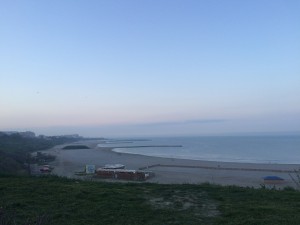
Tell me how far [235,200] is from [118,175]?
58.2ft

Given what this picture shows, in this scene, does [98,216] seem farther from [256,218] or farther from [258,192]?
[258,192]

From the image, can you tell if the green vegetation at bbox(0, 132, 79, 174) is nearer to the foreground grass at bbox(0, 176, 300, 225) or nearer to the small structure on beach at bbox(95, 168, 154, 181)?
the small structure on beach at bbox(95, 168, 154, 181)

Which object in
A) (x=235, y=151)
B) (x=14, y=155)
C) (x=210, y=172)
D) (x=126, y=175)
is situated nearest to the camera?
(x=126, y=175)

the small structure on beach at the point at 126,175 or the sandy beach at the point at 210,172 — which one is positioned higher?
the small structure on beach at the point at 126,175

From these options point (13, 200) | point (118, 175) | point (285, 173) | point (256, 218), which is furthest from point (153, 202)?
point (285, 173)

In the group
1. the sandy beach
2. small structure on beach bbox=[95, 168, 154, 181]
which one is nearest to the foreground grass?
the sandy beach

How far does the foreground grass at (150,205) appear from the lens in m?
7.47

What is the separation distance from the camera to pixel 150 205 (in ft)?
29.5

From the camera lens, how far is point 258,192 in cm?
1097

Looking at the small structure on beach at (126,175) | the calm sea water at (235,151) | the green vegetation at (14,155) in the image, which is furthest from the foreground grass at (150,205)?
the calm sea water at (235,151)

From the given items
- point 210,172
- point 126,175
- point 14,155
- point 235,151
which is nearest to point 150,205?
point 126,175

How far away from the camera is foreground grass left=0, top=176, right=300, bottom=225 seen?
7.47 m

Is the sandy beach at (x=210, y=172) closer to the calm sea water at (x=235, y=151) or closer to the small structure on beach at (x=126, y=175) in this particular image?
the small structure on beach at (x=126, y=175)

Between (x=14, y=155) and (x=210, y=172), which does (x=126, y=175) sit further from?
(x=14, y=155)
